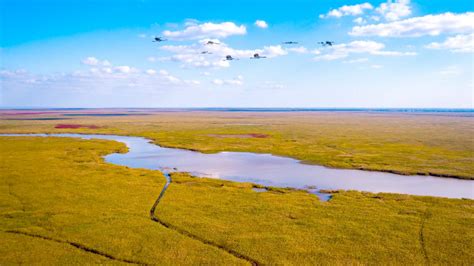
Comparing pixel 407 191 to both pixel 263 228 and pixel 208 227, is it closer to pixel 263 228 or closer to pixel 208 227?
pixel 263 228

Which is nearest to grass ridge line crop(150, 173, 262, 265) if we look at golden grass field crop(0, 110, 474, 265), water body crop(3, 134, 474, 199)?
golden grass field crop(0, 110, 474, 265)

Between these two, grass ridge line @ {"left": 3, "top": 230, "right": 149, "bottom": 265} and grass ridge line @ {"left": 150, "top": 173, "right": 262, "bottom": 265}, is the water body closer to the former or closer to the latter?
grass ridge line @ {"left": 150, "top": 173, "right": 262, "bottom": 265}

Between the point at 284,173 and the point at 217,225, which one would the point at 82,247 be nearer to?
the point at 217,225

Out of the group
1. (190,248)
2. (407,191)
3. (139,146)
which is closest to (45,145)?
(139,146)

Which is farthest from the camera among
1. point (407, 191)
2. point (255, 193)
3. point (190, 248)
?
point (407, 191)

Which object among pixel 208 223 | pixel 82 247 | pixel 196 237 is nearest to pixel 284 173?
pixel 208 223
